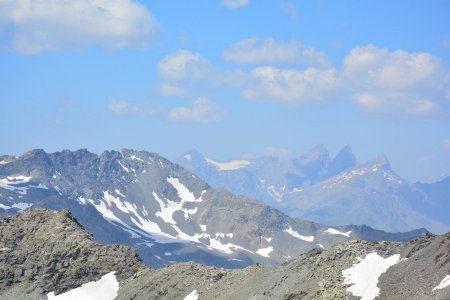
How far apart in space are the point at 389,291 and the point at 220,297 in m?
34.0

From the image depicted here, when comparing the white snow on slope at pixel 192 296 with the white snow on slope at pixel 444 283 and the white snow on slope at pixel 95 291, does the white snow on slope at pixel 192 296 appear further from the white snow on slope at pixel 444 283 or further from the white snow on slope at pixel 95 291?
the white snow on slope at pixel 444 283

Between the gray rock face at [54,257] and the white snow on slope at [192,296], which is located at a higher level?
the gray rock face at [54,257]

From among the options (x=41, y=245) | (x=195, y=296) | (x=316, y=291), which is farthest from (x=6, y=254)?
(x=316, y=291)

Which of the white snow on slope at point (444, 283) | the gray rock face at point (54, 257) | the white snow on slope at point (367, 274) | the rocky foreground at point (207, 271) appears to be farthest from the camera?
the gray rock face at point (54, 257)

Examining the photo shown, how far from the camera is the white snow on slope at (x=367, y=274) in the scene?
85956 mm

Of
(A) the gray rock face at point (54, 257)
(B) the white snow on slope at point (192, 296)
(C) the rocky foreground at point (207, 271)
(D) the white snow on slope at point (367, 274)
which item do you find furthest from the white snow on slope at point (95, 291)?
(D) the white snow on slope at point (367, 274)

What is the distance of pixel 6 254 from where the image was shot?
15112 centimetres

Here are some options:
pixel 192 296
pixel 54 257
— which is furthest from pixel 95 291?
pixel 192 296

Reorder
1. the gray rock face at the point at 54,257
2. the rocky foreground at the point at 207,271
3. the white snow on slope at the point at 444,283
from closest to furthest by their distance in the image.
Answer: the white snow on slope at the point at 444,283 < the rocky foreground at the point at 207,271 < the gray rock face at the point at 54,257

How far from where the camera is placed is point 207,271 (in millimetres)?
123812

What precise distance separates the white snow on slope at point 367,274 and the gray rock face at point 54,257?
58358 millimetres

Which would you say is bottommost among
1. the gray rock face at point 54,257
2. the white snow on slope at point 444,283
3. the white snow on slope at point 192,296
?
the white snow on slope at point 192,296

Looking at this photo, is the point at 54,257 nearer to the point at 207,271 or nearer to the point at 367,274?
the point at 207,271

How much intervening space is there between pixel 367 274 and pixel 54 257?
3002 inches
